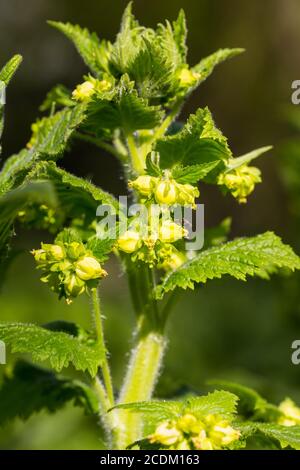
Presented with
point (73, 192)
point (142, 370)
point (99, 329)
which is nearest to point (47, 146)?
point (73, 192)

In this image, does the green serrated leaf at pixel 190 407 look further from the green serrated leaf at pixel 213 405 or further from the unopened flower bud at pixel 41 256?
the unopened flower bud at pixel 41 256

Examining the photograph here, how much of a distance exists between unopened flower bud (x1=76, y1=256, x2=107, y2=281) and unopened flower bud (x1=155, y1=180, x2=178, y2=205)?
0.16m

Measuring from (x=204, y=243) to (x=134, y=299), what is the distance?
0.26 m

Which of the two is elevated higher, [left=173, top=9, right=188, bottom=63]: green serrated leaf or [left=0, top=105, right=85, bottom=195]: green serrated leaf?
[left=173, top=9, right=188, bottom=63]: green serrated leaf

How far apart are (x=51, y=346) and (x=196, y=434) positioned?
0.98 feet

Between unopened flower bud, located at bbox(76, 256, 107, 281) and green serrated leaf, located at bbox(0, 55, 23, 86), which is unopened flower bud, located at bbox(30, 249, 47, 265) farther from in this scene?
green serrated leaf, located at bbox(0, 55, 23, 86)

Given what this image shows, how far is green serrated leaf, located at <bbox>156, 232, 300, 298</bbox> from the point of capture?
138cm

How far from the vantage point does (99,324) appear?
149 centimetres

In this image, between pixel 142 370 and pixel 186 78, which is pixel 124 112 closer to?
pixel 186 78

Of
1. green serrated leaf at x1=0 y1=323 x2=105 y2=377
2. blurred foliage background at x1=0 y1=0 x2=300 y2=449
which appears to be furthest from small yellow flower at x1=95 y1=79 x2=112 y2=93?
blurred foliage background at x1=0 y1=0 x2=300 y2=449

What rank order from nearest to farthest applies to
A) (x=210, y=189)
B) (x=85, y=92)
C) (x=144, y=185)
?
(x=144, y=185)
(x=85, y=92)
(x=210, y=189)

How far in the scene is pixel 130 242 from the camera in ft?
4.46

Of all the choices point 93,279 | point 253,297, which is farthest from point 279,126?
point 93,279
